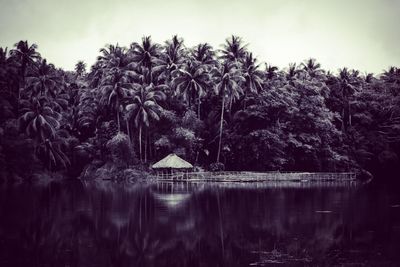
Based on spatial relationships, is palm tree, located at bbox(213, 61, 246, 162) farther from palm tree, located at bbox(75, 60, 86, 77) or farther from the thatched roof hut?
palm tree, located at bbox(75, 60, 86, 77)

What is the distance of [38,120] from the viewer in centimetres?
5425

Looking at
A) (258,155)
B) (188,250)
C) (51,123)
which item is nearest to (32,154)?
(51,123)

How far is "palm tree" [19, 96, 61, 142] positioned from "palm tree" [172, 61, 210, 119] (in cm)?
1516

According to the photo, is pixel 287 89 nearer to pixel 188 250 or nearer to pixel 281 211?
pixel 281 211

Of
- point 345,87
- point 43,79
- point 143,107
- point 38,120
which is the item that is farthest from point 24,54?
point 345,87

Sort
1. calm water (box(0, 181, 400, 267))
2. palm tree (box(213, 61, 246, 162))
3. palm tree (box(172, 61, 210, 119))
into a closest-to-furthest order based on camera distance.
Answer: calm water (box(0, 181, 400, 267)) → palm tree (box(213, 61, 246, 162)) → palm tree (box(172, 61, 210, 119))

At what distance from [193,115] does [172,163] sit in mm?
6713

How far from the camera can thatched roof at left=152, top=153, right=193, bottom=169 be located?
5291 cm

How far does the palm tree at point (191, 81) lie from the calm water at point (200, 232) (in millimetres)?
25188

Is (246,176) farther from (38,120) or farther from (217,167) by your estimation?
(38,120)

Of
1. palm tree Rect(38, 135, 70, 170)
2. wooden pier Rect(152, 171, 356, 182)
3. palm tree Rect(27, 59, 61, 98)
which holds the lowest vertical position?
wooden pier Rect(152, 171, 356, 182)

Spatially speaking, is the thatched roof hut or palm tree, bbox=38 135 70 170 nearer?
the thatched roof hut

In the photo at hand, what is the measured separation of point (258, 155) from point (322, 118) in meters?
9.18

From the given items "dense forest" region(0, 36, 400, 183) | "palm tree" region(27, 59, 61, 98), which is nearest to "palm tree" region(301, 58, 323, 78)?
"dense forest" region(0, 36, 400, 183)
